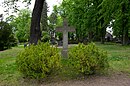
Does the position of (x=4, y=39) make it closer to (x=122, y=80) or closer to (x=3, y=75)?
(x=3, y=75)

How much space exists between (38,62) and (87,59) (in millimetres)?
1590

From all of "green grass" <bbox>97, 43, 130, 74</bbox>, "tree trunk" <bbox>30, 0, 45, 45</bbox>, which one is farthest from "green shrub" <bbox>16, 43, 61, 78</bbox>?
"tree trunk" <bbox>30, 0, 45, 45</bbox>

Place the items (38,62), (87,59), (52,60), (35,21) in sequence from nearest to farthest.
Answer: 1. (38,62)
2. (52,60)
3. (87,59)
4. (35,21)

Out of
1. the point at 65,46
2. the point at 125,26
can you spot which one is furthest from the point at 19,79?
the point at 125,26

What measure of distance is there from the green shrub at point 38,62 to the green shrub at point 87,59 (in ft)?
2.04

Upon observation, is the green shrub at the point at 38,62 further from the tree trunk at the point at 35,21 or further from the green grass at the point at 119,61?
the tree trunk at the point at 35,21

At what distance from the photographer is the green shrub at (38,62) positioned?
23.6ft

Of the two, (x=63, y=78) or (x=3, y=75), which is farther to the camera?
(x=3, y=75)

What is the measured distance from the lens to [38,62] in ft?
23.5

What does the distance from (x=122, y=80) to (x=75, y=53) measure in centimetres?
173

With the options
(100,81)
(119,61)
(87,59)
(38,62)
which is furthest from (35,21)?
(100,81)

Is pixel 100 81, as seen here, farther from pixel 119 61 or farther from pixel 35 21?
pixel 35 21

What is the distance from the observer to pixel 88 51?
7.82 meters

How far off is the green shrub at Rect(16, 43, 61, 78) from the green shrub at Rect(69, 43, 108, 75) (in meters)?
0.62
